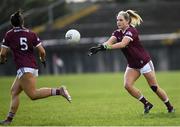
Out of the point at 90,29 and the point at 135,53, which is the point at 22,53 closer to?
the point at 135,53

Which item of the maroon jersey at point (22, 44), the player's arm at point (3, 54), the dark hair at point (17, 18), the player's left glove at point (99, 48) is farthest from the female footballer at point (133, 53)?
the player's arm at point (3, 54)

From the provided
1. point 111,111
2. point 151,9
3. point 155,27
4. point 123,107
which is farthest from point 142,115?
point 151,9

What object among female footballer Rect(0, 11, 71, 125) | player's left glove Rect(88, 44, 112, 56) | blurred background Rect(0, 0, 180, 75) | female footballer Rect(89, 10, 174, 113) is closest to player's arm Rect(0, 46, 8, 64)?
female footballer Rect(0, 11, 71, 125)

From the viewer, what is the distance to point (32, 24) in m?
58.2

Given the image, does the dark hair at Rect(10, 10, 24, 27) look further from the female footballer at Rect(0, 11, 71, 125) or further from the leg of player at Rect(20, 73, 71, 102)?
the leg of player at Rect(20, 73, 71, 102)

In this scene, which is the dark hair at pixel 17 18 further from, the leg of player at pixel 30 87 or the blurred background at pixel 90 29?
the blurred background at pixel 90 29

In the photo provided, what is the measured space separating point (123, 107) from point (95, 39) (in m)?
37.8

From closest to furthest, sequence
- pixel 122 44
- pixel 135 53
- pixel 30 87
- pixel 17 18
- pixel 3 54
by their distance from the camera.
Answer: pixel 17 18 < pixel 30 87 < pixel 3 54 < pixel 122 44 < pixel 135 53

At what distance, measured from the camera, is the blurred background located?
172 ft

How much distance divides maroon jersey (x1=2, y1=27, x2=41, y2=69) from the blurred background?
35.1 m

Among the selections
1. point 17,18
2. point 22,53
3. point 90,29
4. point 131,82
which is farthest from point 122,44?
point 90,29

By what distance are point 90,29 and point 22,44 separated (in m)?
45.8

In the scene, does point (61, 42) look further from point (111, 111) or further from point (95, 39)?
point (111, 111)

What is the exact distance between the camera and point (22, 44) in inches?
518
